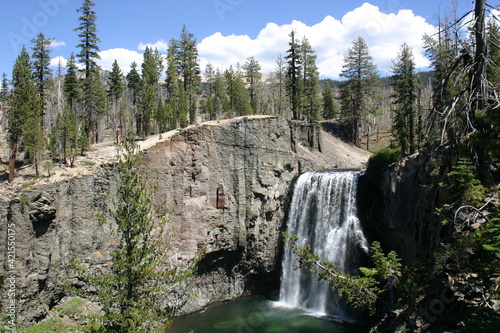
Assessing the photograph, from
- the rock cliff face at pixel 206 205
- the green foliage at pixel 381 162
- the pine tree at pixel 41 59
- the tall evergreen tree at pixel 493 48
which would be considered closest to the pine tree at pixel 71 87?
the pine tree at pixel 41 59

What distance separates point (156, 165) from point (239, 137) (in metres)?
8.32

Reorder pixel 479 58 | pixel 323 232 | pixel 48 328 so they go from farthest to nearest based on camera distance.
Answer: pixel 323 232 < pixel 48 328 < pixel 479 58

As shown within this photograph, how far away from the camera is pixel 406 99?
1385 inches

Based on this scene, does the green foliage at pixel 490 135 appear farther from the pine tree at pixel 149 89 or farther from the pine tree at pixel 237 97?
the pine tree at pixel 237 97

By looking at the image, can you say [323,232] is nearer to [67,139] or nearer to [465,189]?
[465,189]

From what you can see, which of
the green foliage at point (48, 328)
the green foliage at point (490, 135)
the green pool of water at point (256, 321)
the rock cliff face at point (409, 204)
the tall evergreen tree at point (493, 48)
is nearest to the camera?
the green foliage at point (490, 135)

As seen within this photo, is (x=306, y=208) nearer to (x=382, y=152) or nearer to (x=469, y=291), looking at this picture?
(x=382, y=152)

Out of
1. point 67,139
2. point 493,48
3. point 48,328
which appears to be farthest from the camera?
point 67,139

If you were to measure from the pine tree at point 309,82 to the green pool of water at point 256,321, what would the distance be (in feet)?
93.1

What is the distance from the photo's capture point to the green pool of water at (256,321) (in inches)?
989

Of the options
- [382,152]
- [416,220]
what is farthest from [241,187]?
[416,220]

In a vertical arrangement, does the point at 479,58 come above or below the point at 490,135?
above

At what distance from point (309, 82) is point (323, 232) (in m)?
26.9

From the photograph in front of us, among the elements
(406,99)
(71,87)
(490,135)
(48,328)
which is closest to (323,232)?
(406,99)
